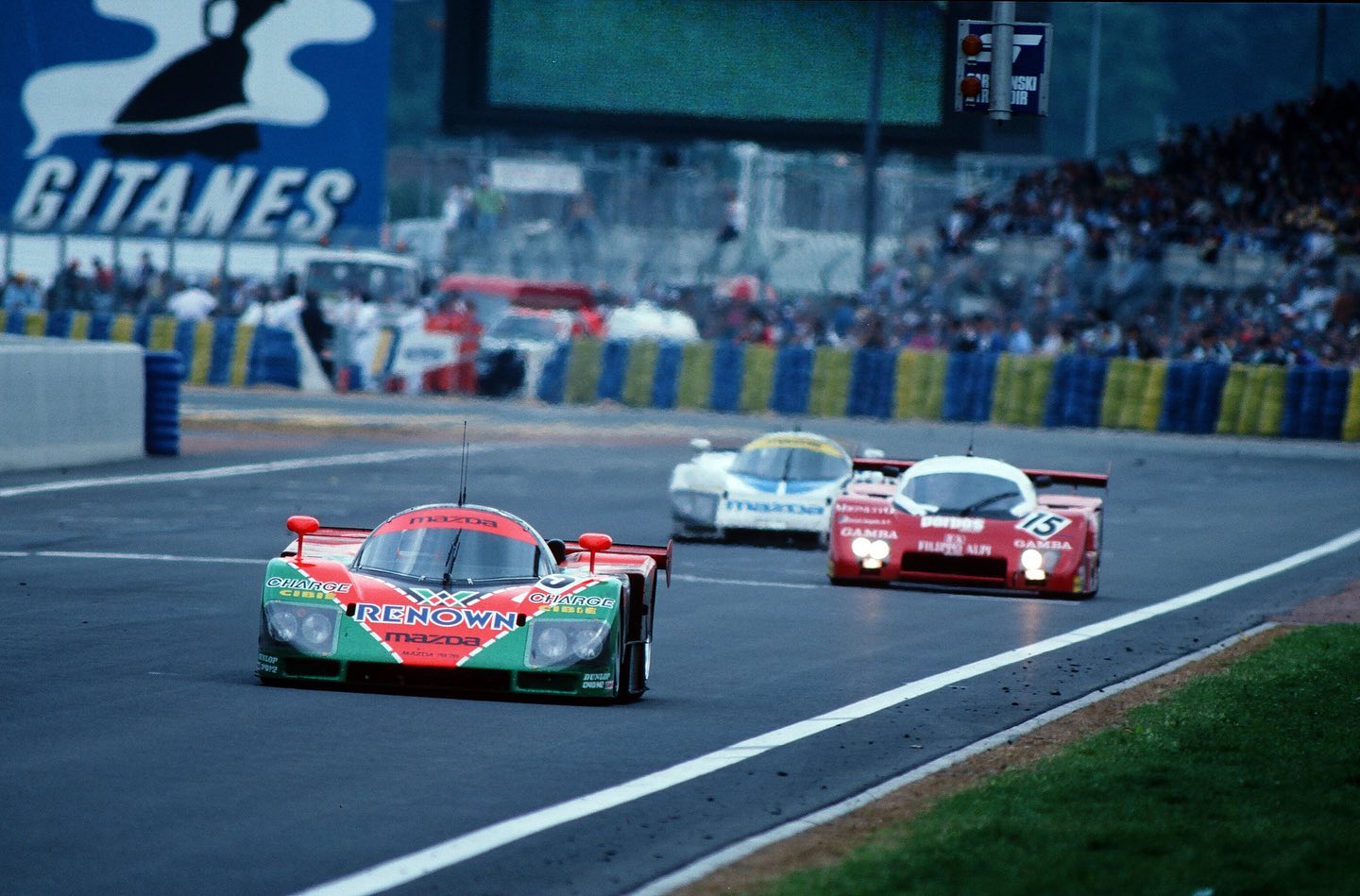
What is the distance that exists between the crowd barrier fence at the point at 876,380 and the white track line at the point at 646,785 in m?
20.7

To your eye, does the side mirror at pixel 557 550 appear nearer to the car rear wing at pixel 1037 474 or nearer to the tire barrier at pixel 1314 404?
the car rear wing at pixel 1037 474

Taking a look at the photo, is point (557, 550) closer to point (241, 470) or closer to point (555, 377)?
point (241, 470)

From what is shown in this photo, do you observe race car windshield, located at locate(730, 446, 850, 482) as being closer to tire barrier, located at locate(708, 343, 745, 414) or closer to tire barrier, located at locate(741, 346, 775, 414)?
tire barrier, located at locate(741, 346, 775, 414)

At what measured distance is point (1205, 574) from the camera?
21.0m

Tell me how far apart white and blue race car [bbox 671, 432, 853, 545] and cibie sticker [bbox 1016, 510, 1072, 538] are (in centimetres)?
355

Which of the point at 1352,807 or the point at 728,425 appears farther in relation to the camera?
the point at 728,425

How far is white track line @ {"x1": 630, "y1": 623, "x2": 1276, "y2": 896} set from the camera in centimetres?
762

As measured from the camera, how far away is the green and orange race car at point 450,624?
11.3 meters

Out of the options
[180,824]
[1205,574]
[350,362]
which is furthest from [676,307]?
[180,824]

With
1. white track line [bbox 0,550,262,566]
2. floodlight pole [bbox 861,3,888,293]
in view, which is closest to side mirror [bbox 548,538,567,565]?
white track line [bbox 0,550,262,566]

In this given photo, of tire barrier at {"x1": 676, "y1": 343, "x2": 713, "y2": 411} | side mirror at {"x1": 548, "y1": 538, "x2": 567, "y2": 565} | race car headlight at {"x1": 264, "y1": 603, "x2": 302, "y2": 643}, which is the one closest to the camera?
race car headlight at {"x1": 264, "y1": 603, "x2": 302, "y2": 643}

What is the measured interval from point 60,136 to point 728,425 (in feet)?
52.4

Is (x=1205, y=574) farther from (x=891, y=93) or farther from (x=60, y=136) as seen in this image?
(x=60, y=136)

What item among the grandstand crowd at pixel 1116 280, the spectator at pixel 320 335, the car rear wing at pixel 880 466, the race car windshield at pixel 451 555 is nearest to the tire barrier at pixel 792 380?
the grandstand crowd at pixel 1116 280
